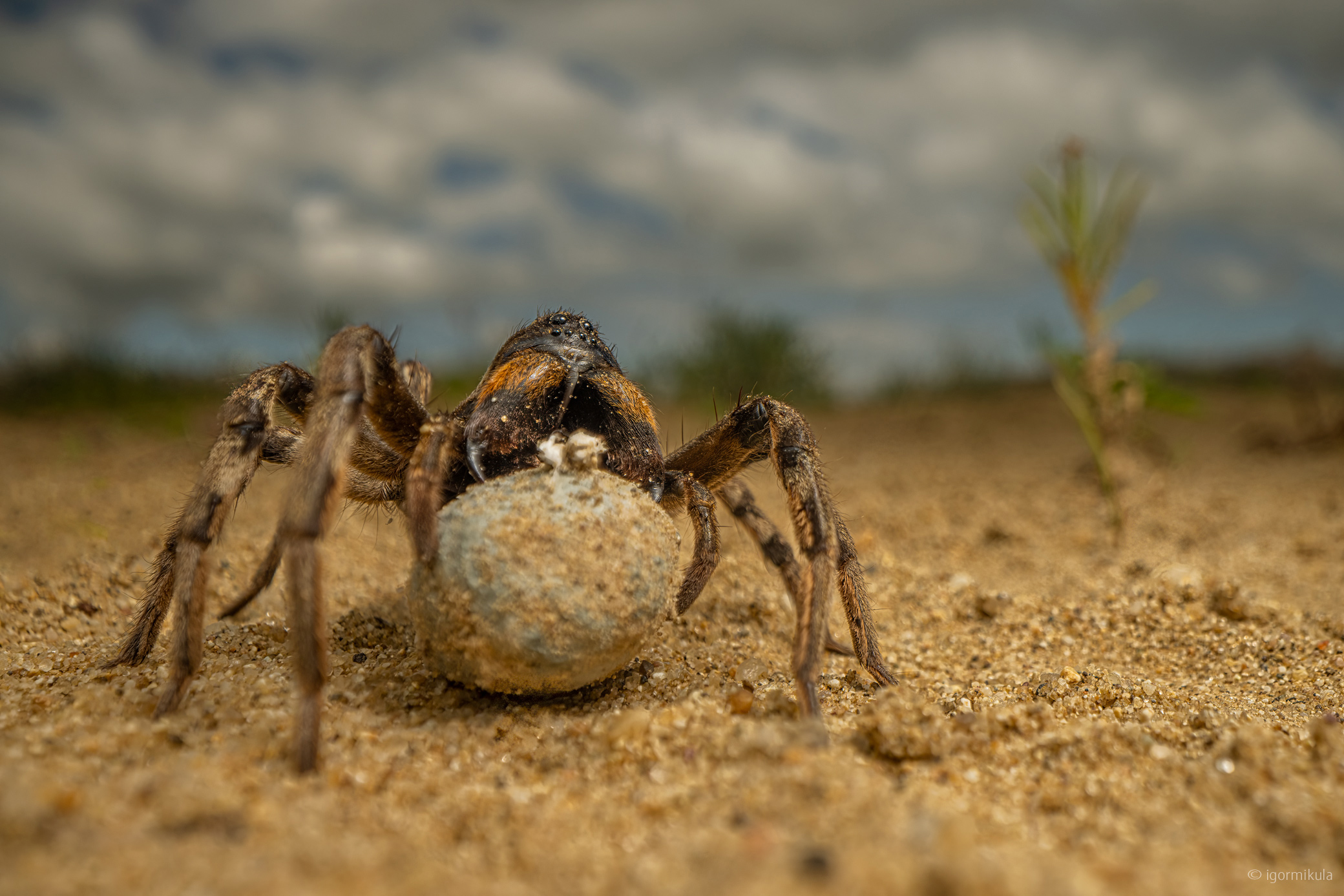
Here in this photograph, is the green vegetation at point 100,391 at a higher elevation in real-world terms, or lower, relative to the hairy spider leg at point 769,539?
higher

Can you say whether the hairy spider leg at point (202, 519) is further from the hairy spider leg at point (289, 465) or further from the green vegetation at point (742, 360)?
the green vegetation at point (742, 360)

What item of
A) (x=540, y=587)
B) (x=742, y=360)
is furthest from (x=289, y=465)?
(x=742, y=360)

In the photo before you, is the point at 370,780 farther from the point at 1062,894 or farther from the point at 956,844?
the point at 1062,894

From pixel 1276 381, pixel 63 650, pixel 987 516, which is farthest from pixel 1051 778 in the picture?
pixel 1276 381

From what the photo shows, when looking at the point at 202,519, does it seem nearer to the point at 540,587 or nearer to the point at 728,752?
the point at 540,587

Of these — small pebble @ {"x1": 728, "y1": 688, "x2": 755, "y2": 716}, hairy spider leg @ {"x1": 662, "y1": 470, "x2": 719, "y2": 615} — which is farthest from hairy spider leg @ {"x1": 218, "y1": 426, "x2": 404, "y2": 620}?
small pebble @ {"x1": 728, "y1": 688, "x2": 755, "y2": 716}

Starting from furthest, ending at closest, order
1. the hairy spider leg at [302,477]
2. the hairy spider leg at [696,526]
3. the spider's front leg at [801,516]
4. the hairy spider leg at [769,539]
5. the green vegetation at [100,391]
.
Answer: the green vegetation at [100,391] < the hairy spider leg at [696,526] < the hairy spider leg at [769,539] < the spider's front leg at [801,516] < the hairy spider leg at [302,477]

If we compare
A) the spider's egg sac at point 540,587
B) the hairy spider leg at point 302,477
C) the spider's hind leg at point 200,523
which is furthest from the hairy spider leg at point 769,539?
the spider's hind leg at point 200,523
